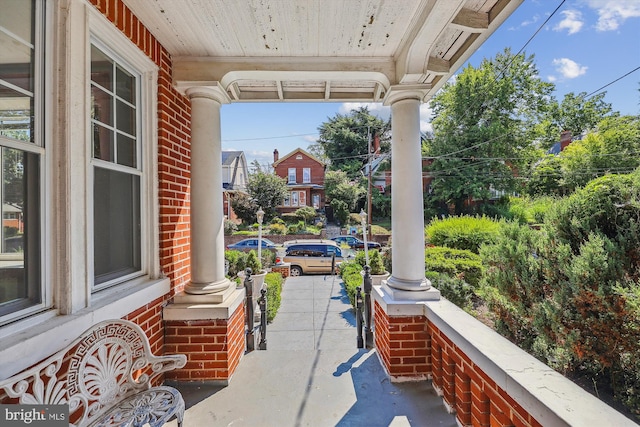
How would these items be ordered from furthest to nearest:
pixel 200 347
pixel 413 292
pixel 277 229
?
pixel 277 229 → pixel 413 292 → pixel 200 347

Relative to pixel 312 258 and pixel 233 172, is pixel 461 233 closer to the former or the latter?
pixel 312 258

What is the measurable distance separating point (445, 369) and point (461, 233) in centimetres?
808

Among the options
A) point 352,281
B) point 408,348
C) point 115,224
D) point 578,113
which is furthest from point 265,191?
point 578,113

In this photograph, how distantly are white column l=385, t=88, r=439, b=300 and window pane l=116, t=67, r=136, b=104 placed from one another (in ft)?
6.92

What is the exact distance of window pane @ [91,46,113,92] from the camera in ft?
6.04

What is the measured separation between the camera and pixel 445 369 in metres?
2.03

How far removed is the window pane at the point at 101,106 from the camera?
1846 mm

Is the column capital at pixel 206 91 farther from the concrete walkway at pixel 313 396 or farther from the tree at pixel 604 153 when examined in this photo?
the tree at pixel 604 153

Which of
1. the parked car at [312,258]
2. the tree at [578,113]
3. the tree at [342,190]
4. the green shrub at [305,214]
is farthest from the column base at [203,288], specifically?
the tree at [578,113]

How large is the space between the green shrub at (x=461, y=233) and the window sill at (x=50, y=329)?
9.06m

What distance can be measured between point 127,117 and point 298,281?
7.87 meters

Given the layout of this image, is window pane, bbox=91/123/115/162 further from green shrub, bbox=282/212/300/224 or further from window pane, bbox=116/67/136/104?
green shrub, bbox=282/212/300/224

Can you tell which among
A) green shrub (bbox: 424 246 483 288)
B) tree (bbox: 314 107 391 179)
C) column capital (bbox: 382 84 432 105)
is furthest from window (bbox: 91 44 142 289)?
tree (bbox: 314 107 391 179)

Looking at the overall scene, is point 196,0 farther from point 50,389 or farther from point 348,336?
point 348,336
